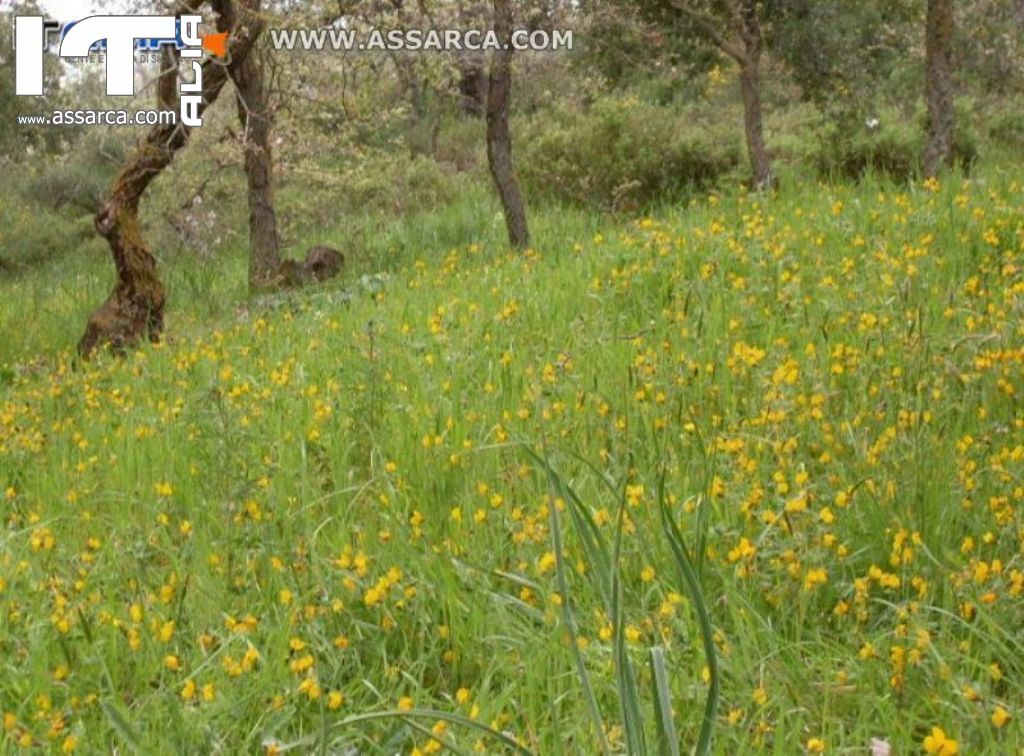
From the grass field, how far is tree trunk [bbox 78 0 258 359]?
2442 millimetres

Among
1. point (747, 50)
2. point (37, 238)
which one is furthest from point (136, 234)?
point (37, 238)

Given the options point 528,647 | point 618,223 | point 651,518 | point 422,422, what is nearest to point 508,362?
point 422,422

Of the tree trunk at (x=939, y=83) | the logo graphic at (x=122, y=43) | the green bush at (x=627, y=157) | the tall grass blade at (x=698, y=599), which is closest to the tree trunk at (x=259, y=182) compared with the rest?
the logo graphic at (x=122, y=43)

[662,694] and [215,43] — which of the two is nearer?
[662,694]

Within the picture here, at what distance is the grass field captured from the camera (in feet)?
8.36

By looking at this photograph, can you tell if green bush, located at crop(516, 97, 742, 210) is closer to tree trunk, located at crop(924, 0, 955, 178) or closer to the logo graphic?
tree trunk, located at crop(924, 0, 955, 178)

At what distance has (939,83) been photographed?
962 cm

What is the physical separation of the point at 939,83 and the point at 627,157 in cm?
431

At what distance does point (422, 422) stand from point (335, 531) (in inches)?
34.1

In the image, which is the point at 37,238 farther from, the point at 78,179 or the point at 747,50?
the point at 747,50

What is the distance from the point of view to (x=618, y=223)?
10.4 meters

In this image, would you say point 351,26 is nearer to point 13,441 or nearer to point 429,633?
point 13,441

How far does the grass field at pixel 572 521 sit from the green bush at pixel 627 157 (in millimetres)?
6351

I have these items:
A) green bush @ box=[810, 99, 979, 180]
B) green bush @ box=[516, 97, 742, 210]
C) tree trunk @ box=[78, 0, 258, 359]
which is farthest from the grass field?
green bush @ box=[516, 97, 742, 210]
